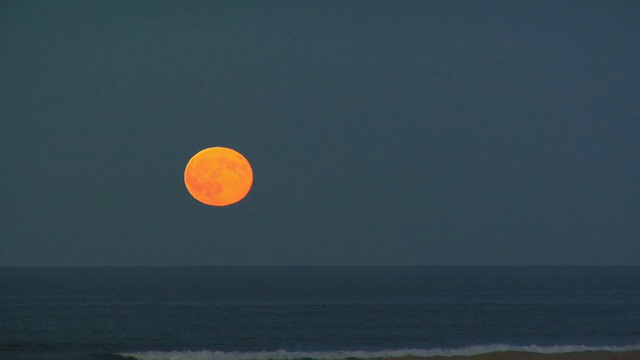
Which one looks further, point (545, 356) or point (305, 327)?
point (305, 327)

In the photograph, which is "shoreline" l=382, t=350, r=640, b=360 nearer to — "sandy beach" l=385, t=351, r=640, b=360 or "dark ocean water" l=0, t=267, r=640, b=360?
"sandy beach" l=385, t=351, r=640, b=360

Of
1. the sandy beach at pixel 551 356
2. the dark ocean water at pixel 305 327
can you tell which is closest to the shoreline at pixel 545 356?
the sandy beach at pixel 551 356

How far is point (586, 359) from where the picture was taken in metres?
26.3

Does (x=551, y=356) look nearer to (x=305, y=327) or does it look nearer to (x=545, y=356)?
(x=545, y=356)

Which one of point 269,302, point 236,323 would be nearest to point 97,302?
point 269,302

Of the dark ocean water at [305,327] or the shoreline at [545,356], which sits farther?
the dark ocean water at [305,327]

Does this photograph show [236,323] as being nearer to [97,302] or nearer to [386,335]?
[386,335]

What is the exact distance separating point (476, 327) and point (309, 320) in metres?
13.3

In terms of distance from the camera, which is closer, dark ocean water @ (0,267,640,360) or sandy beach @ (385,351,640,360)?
sandy beach @ (385,351,640,360)

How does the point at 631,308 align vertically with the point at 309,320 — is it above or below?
above

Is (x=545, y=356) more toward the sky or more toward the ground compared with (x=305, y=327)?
more toward the ground

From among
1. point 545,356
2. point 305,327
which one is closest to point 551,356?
point 545,356

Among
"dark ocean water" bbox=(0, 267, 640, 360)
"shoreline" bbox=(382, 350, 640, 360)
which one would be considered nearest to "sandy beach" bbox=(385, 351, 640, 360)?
"shoreline" bbox=(382, 350, 640, 360)

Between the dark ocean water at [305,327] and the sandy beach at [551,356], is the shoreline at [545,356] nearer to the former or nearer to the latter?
the sandy beach at [551,356]
